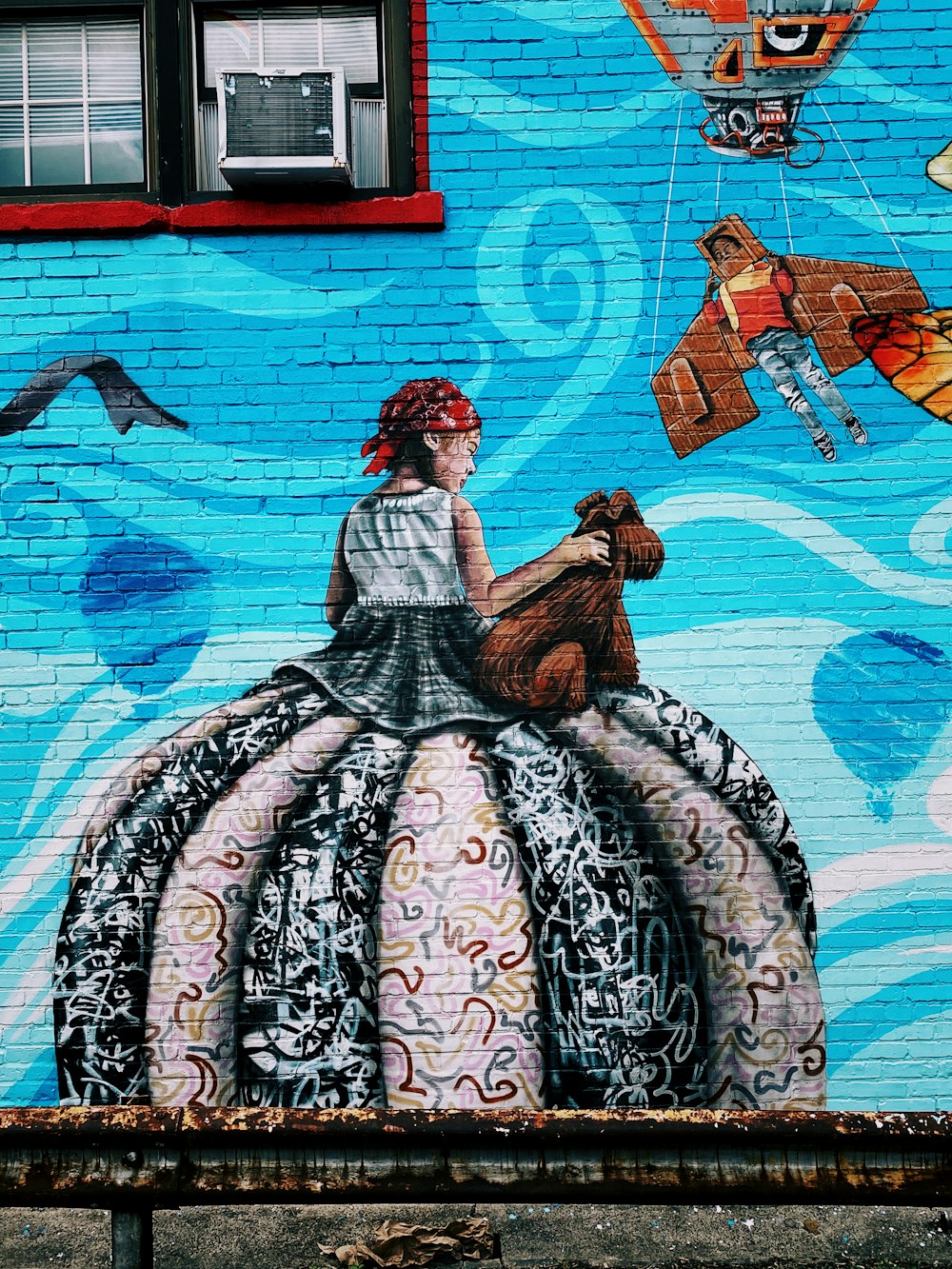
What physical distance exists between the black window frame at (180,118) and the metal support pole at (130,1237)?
154 inches

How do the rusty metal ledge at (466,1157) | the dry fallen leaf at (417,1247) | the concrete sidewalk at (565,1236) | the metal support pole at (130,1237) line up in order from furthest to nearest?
the concrete sidewalk at (565,1236) → the dry fallen leaf at (417,1247) → the metal support pole at (130,1237) → the rusty metal ledge at (466,1157)

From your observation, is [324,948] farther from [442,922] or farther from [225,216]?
[225,216]

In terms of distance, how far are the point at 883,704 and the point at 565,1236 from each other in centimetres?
247

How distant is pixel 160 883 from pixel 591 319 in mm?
2990

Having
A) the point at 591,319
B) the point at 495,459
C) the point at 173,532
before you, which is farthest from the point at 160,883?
the point at 591,319

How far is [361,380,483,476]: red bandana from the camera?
511 cm

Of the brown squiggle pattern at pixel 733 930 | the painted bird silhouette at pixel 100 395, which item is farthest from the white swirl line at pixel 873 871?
the painted bird silhouette at pixel 100 395

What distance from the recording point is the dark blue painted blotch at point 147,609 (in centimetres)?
504

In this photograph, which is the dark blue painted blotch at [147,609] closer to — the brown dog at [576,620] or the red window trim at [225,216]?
the brown dog at [576,620]

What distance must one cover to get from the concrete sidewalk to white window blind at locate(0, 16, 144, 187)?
436 centimetres

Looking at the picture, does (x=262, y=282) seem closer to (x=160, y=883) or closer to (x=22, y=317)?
(x=22, y=317)

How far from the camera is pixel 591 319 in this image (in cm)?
512

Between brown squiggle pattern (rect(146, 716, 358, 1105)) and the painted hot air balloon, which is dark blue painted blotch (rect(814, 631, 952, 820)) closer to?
brown squiggle pattern (rect(146, 716, 358, 1105))

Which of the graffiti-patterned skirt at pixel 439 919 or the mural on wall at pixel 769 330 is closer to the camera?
the graffiti-patterned skirt at pixel 439 919
